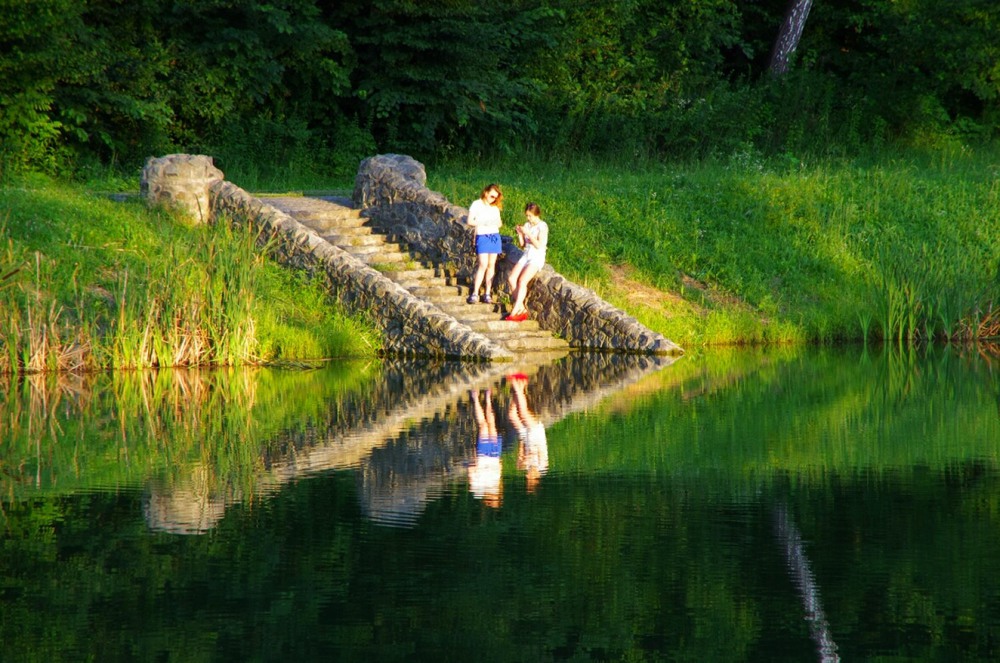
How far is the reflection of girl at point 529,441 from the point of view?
10250mm

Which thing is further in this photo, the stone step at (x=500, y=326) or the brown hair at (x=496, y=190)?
the stone step at (x=500, y=326)

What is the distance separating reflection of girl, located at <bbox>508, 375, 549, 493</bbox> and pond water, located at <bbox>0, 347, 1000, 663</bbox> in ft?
0.14

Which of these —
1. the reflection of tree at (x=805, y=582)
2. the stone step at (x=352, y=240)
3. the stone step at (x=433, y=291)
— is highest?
the stone step at (x=352, y=240)

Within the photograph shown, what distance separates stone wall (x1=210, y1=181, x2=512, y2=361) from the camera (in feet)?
61.4

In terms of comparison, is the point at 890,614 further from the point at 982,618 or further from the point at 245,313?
the point at 245,313

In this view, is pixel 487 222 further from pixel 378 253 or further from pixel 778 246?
pixel 778 246

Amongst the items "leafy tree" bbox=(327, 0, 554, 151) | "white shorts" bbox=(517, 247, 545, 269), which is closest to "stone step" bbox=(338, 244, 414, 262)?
"white shorts" bbox=(517, 247, 545, 269)

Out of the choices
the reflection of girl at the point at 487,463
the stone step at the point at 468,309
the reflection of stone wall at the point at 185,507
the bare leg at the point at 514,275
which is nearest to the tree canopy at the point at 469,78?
the stone step at the point at 468,309

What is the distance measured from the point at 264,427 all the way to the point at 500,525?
4.49 m

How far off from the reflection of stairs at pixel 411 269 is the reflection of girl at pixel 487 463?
6327 millimetres

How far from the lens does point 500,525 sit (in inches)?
333

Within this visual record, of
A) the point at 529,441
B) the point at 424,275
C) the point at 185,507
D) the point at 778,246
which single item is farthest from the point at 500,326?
the point at 185,507

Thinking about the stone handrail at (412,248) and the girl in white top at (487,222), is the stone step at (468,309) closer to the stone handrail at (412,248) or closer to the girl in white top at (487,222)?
the stone handrail at (412,248)

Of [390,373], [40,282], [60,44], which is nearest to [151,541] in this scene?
[390,373]
